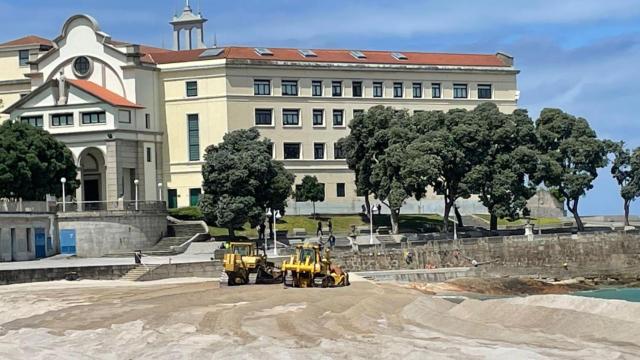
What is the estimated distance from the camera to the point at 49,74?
367 ft

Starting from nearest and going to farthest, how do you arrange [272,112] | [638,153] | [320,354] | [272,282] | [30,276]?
[320,354] < [272,282] < [30,276] < [638,153] < [272,112]

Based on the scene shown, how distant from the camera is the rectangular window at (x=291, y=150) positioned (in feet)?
386

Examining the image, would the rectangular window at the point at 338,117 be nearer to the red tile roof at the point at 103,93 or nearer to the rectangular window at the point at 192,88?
the rectangular window at the point at 192,88

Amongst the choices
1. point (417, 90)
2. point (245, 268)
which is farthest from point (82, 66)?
point (245, 268)

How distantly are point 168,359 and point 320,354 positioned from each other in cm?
496

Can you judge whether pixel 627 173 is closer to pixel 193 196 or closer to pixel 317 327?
pixel 193 196

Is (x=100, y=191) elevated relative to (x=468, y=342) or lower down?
elevated

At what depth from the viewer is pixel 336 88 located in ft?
393

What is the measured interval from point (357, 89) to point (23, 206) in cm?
4469

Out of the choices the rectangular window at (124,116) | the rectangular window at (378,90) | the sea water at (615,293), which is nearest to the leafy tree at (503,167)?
the sea water at (615,293)

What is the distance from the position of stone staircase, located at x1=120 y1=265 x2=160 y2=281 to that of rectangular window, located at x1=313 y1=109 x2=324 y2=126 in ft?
157

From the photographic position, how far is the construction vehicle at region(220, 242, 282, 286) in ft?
211

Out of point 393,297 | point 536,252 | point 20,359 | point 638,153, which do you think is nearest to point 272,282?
point 393,297

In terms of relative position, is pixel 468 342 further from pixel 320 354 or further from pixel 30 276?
pixel 30 276
